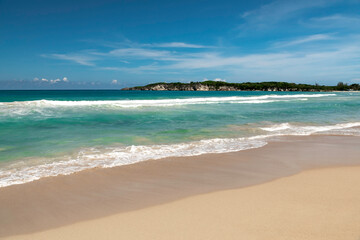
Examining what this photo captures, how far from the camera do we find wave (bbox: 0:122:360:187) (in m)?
5.09

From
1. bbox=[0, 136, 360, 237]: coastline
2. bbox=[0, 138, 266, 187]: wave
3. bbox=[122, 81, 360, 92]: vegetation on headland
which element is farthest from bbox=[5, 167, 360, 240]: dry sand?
bbox=[122, 81, 360, 92]: vegetation on headland

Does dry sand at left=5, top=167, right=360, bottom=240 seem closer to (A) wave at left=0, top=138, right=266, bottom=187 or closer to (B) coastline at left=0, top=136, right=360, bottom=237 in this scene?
(B) coastline at left=0, top=136, right=360, bottom=237

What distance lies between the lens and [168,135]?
9477 millimetres

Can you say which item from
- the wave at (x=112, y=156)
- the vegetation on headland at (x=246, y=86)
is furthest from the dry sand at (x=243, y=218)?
the vegetation on headland at (x=246, y=86)

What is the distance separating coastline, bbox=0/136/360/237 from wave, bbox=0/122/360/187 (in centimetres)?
33

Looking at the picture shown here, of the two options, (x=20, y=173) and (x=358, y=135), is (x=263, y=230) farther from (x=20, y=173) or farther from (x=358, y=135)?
(x=358, y=135)

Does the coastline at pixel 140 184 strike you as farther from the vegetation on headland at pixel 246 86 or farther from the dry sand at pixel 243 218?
the vegetation on headland at pixel 246 86

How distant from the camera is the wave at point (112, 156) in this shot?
16.7ft

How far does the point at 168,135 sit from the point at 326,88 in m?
161

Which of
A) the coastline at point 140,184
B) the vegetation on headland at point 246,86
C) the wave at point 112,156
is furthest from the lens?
the vegetation on headland at point 246,86

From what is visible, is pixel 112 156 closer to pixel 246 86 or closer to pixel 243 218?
pixel 243 218

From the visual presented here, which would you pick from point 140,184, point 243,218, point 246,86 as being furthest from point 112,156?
point 246,86

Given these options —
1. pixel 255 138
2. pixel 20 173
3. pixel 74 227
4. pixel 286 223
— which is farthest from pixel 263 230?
pixel 255 138

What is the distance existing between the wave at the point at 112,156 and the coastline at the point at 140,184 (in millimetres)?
335
